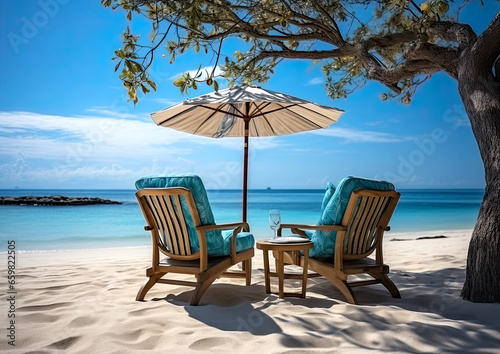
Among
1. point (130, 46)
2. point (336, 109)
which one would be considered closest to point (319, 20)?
point (336, 109)

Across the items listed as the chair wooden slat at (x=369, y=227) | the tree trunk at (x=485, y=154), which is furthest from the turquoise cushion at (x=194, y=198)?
the tree trunk at (x=485, y=154)

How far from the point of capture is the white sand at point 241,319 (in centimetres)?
226

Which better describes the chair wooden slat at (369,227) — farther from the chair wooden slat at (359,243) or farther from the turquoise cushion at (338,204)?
the turquoise cushion at (338,204)

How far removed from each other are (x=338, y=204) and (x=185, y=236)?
1315 mm

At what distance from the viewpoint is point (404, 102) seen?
6.38m

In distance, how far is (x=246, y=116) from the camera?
16.3ft

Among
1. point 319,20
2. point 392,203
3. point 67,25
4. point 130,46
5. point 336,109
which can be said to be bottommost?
point 392,203

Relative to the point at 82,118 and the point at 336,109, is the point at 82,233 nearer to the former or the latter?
the point at 336,109

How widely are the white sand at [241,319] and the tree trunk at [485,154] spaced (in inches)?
7.5

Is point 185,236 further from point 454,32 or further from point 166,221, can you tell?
point 454,32

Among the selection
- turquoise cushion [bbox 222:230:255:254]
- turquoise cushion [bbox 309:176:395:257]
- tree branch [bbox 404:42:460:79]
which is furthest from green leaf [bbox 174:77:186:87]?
tree branch [bbox 404:42:460:79]

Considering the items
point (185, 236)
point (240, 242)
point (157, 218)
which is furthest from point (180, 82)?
point (240, 242)

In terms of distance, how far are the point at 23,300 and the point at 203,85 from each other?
8.25 ft

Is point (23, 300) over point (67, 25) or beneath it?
beneath
